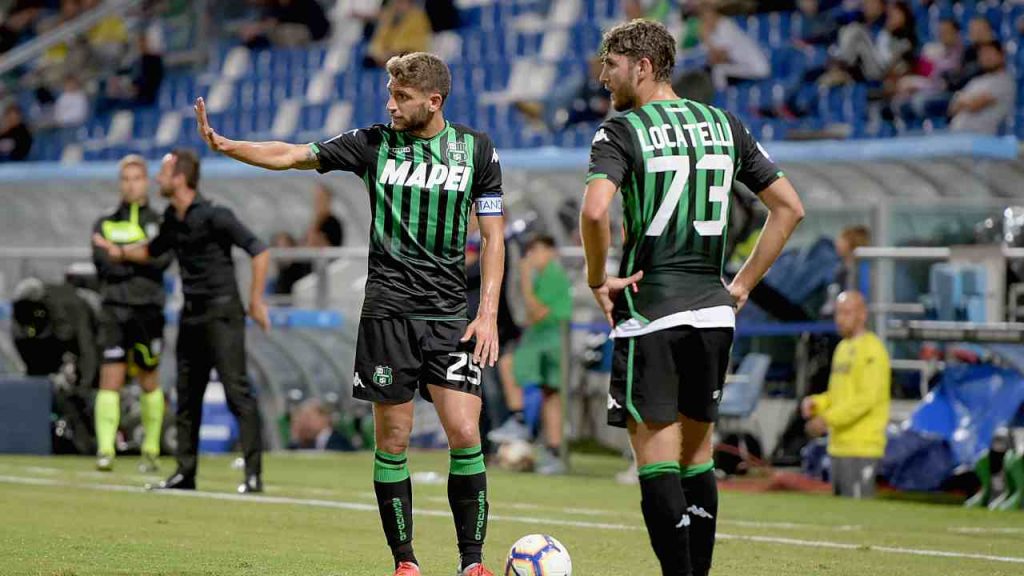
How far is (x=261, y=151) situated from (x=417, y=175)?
0.56m

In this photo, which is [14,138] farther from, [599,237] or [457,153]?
[599,237]

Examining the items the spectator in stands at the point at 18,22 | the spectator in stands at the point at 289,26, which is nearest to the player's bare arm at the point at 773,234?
the spectator in stands at the point at 289,26

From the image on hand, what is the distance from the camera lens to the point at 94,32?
28.4 meters

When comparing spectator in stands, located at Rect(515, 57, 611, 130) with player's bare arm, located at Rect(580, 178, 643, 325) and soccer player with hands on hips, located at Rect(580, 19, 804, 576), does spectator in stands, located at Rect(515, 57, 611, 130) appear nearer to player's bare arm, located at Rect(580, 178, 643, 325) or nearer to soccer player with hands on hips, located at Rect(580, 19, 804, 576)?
soccer player with hands on hips, located at Rect(580, 19, 804, 576)

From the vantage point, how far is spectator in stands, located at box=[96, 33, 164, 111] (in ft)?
88.0

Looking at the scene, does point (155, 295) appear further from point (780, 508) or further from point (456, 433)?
point (456, 433)

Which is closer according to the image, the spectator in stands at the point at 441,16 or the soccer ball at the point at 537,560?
the soccer ball at the point at 537,560

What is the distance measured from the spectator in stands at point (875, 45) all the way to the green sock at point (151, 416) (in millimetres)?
9145

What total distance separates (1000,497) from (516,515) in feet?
10.9

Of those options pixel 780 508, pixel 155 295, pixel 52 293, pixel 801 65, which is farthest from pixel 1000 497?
pixel 801 65

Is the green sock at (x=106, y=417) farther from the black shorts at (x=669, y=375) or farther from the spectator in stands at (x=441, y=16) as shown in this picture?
the spectator in stands at (x=441, y=16)

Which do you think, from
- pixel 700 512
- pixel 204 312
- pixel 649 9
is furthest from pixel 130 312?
pixel 649 9

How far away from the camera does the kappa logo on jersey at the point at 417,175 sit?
6.14 metres

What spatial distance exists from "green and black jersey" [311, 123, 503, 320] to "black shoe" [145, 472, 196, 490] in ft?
15.5
